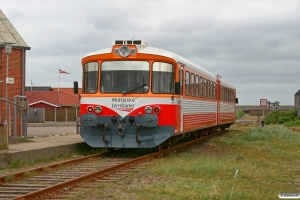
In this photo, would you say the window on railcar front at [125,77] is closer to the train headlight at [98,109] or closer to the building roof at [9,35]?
the train headlight at [98,109]

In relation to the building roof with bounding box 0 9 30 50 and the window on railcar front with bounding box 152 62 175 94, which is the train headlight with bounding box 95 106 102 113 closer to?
the window on railcar front with bounding box 152 62 175 94

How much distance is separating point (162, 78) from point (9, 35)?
1552 cm

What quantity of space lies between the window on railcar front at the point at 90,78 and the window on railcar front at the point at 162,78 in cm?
168

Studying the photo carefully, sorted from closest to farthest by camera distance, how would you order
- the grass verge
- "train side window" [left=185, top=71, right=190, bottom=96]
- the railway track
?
1. the grass verge
2. the railway track
3. "train side window" [left=185, top=71, right=190, bottom=96]

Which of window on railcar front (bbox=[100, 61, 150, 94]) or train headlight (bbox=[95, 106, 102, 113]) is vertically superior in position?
window on railcar front (bbox=[100, 61, 150, 94])

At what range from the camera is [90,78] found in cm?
1600

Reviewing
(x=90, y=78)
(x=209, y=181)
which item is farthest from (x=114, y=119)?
(x=209, y=181)


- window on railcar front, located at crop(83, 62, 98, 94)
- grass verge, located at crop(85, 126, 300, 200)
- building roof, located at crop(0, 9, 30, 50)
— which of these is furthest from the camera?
building roof, located at crop(0, 9, 30, 50)

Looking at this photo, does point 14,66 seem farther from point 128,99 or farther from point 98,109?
point 128,99

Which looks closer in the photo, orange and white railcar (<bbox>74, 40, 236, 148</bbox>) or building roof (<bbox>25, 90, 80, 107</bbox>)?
orange and white railcar (<bbox>74, 40, 236, 148</bbox>)

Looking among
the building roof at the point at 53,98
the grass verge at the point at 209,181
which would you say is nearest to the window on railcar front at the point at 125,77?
the grass verge at the point at 209,181

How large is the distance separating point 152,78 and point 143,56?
66 centimetres

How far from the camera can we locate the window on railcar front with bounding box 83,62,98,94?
15.8 metres

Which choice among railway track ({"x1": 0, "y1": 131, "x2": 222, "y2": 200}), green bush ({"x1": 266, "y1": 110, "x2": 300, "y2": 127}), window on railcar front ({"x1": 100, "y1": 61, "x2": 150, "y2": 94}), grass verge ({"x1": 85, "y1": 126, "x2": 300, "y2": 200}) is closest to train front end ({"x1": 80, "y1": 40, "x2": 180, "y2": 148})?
window on railcar front ({"x1": 100, "y1": 61, "x2": 150, "y2": 94})
